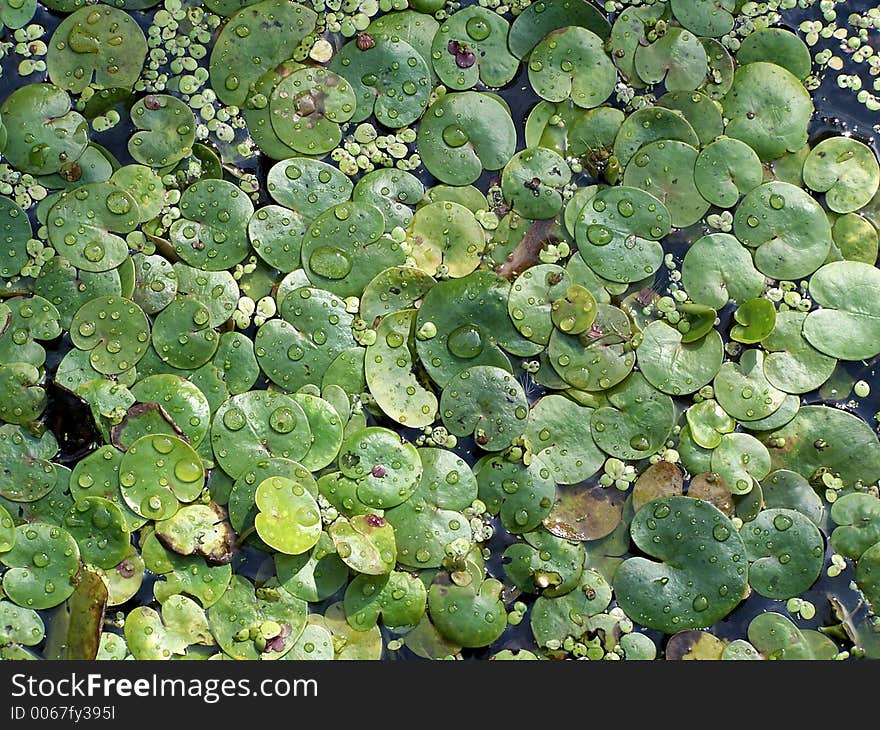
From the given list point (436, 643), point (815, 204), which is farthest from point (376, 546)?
point (815, 204)

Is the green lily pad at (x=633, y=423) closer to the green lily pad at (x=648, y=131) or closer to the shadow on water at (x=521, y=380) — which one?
the shadow on water at (x=521, y=380)

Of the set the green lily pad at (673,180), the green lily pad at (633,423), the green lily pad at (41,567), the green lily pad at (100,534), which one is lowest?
the green lily pad at (41,567)

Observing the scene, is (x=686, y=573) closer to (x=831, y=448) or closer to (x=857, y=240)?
(x=831, y=448)

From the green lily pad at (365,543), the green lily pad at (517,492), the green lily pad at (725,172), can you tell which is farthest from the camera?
the green lily pad at (725,172)

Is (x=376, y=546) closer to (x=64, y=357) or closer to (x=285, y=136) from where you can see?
(x=64, y=357)

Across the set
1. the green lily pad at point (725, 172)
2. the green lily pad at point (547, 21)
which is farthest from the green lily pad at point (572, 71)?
the green lily pad at point (725, 172)
